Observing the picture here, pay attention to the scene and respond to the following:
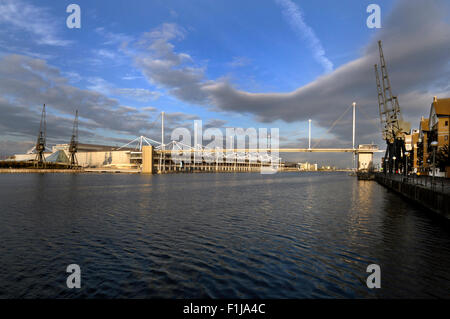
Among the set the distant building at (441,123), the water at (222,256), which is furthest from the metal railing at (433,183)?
the distant building at (441,123)

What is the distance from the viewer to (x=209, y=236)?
14016 millimetres

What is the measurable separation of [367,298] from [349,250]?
15.2ft

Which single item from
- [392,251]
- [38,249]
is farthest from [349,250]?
[38,249]

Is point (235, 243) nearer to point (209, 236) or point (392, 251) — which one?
point (209, 236)

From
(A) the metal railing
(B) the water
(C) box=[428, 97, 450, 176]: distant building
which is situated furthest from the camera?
(C) box=[428, 97, 450, 176]: distant building

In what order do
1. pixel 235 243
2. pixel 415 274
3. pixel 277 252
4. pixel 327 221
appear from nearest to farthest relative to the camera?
pixel 415 274, pixel 277 252, pixel 235 243, pixel 327 221

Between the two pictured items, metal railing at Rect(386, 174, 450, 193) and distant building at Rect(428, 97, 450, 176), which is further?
distant building at Rect(428, 97, 450, 176)

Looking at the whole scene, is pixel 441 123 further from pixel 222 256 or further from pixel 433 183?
pixel 222 256

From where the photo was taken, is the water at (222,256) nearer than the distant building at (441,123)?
Yes

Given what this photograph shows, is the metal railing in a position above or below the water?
above

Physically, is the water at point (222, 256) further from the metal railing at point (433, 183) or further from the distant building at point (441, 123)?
the distant building at point (441, 123)

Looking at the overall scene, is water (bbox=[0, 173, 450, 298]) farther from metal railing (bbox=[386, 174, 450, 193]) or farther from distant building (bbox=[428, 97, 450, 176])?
distant building (bbox=[428, 97, 450, 176])

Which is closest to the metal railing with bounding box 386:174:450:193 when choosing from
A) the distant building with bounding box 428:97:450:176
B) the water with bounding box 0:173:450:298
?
the water with bounding box 0:173:450:298

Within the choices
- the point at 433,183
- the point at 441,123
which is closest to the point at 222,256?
the point at 433,183
